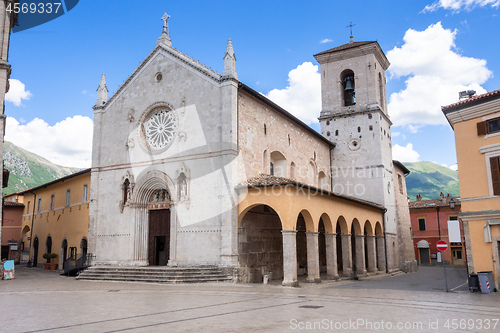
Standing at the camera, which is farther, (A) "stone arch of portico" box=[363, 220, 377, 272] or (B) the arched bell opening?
(B) the arched bell opening

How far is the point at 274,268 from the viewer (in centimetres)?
2364

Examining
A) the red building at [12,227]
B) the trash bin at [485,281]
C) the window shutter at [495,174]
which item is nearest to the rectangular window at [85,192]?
the red building at [12,227]

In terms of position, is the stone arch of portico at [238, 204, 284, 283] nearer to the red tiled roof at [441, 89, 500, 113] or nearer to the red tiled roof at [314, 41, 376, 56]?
the red tiled roof at [441, 89, 500, 113]

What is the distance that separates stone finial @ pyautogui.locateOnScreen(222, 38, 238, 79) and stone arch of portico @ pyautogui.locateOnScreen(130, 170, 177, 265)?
6606mm

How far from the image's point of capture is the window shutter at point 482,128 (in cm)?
1672

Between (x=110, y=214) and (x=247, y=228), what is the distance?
864 cm

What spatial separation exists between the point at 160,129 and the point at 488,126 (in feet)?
54.3

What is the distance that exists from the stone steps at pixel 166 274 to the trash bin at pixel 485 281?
10.6 m

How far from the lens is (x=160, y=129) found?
23.8 metres

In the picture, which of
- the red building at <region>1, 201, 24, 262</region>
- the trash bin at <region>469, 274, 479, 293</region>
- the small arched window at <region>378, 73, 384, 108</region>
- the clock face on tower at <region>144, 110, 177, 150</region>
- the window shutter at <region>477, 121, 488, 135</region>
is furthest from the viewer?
the red building at <region>1, 201, 24, 262</region>

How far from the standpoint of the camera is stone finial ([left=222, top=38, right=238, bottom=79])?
2173 centimetres

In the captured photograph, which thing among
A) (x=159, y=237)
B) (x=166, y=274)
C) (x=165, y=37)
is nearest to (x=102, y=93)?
(x=165, y=37)

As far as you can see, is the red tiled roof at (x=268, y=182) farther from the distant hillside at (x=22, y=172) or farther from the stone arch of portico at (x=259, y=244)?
the distant hillside at (x=22, y=172)

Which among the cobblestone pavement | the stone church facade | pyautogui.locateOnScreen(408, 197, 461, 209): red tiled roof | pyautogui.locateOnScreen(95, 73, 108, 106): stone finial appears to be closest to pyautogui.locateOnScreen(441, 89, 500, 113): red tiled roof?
the stone church facade
